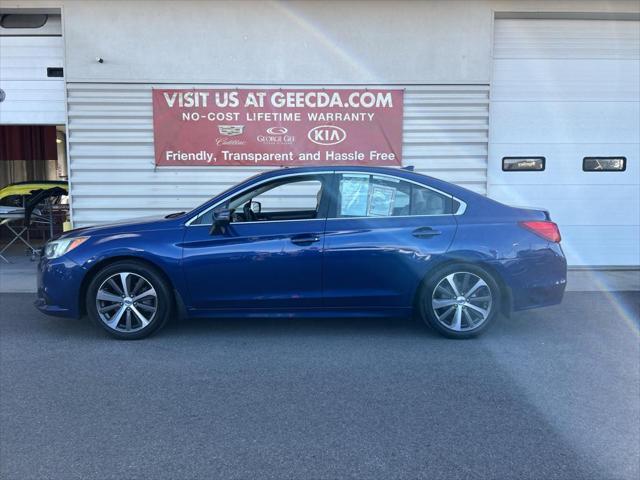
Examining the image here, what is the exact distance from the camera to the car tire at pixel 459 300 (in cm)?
495

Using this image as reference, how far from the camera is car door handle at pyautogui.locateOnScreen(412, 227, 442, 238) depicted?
492 centimetres

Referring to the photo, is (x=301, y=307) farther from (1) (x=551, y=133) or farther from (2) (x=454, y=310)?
(1) (x=551, y=133)

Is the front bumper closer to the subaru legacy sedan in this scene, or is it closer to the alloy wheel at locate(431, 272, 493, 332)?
the subaru legacy sedan

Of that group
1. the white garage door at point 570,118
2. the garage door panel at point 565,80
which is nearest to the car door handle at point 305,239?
the white garage door at point 570,118

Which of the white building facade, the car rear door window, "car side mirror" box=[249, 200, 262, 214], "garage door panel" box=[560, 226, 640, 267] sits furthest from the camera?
"garage door panel" box=[560, 226, 640, 267]

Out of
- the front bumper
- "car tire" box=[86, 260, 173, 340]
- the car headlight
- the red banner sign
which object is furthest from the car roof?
the red banner sign

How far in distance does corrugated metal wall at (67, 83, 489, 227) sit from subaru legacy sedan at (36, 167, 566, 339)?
11.5ft

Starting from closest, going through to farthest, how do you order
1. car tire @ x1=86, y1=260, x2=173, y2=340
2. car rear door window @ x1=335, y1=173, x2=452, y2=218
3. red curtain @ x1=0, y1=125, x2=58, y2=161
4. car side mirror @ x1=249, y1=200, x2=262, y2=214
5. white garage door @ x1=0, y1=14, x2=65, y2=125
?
car tire @ x1=86, y1=260, x2=173, y2=340, car rear door window @ x1=335, y1=173, x2=452, y2=218, car side mirror @ x1=249, y1=200, x2=262, y2=214, white garage door @ x1=0, y1=14, x2=65, y2=125, red curtain @ x1=0, y1=125, x2=58, y2=161

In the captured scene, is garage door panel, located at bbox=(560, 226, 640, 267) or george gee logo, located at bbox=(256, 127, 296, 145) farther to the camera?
garage door panel, located at bbox=(560, 226, 640, 267)

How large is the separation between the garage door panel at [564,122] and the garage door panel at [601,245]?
4.65 feet

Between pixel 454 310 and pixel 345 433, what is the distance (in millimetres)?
2103

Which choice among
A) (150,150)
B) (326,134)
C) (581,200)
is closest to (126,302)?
(150,150)

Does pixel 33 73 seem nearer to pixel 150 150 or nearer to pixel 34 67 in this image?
pixel 34 67

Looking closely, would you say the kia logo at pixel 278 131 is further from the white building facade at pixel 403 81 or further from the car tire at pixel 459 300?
the car tire at pixel 459 300
